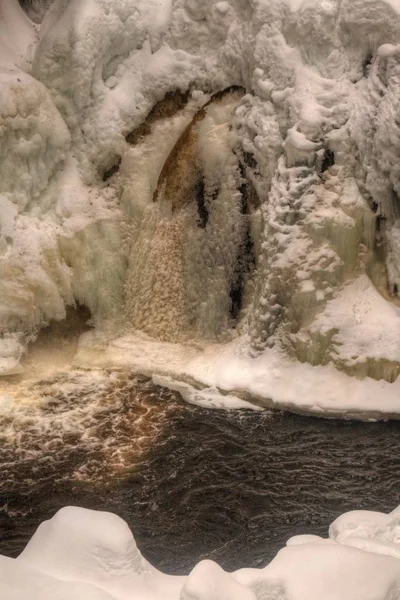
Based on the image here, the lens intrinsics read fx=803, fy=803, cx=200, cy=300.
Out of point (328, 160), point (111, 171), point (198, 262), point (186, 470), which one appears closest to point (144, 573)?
point (186, 470)

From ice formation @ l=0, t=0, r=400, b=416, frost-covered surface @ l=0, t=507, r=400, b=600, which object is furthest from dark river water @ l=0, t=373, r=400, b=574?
frost-covered surface @ l=0, t=507, r=400, b=600

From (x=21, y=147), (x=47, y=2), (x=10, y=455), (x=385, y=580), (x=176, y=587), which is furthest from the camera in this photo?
(x=47, y=2)

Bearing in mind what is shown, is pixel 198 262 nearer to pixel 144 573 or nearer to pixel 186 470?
pixel 186 470

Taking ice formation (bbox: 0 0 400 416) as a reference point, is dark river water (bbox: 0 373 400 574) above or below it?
below

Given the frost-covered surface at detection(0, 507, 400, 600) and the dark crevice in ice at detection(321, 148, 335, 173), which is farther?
the dark crevice in ice at detection(321, 148, 335, 173)

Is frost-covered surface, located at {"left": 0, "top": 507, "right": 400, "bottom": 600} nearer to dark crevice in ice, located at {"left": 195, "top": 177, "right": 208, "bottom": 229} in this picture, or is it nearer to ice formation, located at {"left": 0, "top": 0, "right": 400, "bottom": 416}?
ice formation, located at {"left": 0, "top": 0, "right": 400, "bottom": 416}

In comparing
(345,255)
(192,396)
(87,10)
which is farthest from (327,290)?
(87,10)

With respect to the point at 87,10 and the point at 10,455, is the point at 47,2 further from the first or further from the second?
the point at 10,455
